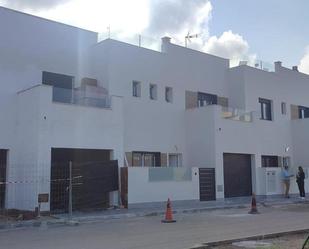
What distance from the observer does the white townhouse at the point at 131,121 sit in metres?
21.0

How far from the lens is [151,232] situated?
14.4m

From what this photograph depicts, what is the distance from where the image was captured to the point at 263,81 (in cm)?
3347

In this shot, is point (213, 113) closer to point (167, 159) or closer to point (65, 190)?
point (167, 159)

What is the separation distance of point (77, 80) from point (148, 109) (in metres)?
4.36

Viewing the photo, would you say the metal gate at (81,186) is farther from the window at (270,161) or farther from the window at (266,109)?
the window at (266,109)

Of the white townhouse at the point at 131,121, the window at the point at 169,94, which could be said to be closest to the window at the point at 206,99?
the white townhouse at the point at 131,121

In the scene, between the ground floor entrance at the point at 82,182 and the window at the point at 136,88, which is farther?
the window at the point at 136,88

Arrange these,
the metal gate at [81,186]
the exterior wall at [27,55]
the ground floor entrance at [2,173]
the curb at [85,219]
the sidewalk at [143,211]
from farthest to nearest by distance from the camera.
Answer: the exterior wall at [27,55]
the ground floor entrance at [2,173]
the metal gate at [81,186]
the sidewalk at [143,211]
the curb at [85,219]

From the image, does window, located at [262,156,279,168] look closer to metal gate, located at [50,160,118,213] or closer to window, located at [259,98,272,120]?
window, located at [259,98,272,120]

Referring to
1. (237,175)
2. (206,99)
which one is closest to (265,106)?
(206,99)

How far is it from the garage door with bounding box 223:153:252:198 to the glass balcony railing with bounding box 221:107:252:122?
2183mm

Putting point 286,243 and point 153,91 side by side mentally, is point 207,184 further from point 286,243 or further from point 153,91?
point 286,243

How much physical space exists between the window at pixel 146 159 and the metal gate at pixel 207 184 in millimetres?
2645

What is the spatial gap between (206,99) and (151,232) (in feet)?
56.6
